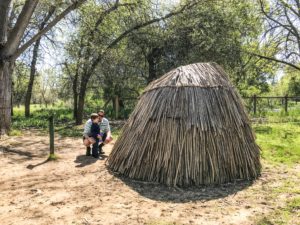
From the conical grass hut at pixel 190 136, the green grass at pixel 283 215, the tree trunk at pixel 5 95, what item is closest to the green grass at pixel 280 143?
the conical grass hut at pixel 190 136

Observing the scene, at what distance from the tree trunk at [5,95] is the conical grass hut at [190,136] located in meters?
5.24

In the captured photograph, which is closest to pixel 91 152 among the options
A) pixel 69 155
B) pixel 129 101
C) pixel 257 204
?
pixel 69 155

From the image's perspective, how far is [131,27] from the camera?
1450cm

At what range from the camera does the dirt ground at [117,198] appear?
425 cm

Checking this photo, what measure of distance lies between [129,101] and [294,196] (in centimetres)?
1344

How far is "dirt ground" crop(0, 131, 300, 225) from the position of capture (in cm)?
425

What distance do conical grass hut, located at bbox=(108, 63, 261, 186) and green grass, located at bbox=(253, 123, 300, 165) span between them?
62.4 inches

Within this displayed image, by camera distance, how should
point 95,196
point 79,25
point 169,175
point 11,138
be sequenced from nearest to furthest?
point 95,196 < point 169,175 < point 11,138 < point 79,25

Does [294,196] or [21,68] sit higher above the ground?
[21,68]

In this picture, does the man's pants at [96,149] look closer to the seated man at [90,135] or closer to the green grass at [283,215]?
the seated man at [90,135]

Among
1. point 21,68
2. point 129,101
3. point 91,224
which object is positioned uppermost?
point 21,68

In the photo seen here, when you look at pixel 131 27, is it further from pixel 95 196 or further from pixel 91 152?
pixel 95 196

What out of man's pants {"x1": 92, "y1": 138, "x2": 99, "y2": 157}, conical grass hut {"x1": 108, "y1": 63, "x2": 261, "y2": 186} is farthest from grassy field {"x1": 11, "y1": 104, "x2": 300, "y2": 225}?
man's pants {"x1": 92, "y1": 138, "x2": 99, "y2": 157}

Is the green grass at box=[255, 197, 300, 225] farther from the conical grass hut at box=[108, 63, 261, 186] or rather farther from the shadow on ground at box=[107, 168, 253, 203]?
the conical grass hut at box=[108, 63, 261, 186]
